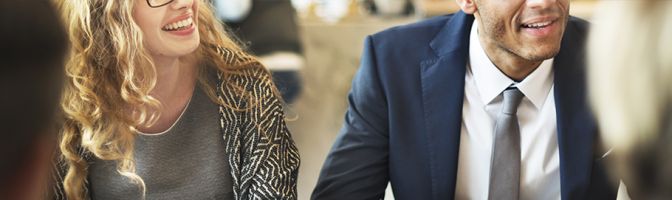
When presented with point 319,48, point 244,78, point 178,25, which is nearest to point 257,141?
point 244,78

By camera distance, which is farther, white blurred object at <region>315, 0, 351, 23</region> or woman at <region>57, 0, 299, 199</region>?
white blurred object at <region>315, 0, 351, 23</region>

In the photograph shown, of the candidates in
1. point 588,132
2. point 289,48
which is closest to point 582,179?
point 588,132

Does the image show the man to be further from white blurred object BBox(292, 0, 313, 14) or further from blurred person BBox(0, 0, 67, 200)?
white blurred object BBox(292, 0, 313, 14)

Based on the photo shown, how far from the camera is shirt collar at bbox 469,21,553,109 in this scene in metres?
1.73

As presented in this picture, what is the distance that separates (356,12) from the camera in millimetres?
4422

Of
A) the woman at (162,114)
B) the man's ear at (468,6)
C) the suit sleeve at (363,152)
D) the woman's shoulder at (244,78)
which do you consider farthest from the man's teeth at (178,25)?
the man's ear at (468,6)

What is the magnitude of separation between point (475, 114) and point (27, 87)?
46.8 inches

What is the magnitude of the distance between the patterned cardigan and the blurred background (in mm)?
2096

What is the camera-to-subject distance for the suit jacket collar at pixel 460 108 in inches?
65.1

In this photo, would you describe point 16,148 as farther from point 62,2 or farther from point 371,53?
point 371,53

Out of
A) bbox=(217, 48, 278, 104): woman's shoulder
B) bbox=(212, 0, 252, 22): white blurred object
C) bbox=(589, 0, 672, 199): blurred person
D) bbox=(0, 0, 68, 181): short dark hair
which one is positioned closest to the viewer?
bbox=(0, 0, 68, 181): short dark hair

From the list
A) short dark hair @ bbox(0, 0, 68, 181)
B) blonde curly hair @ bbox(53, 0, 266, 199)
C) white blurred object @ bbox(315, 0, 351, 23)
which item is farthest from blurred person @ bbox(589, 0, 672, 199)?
white blurred object @ bbox(315, 0, 351, 23)

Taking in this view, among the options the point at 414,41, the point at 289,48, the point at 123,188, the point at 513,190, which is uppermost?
the point at 414,41

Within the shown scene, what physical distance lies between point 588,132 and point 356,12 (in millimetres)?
2819
